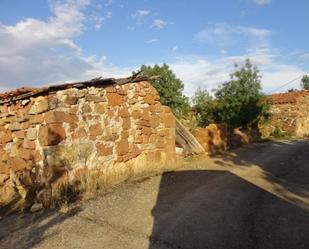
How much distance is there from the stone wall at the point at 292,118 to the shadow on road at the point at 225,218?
16.6 m

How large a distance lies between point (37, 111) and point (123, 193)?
98.5 inches

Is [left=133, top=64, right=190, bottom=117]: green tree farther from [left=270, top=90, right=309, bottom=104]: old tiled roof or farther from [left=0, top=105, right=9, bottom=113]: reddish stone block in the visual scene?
[left=0, top=105, right=9, bottom=113]: reddish stone block

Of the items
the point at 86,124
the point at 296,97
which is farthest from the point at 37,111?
the point at 296,97

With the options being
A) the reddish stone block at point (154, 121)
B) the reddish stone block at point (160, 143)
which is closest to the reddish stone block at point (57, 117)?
the reddish stone block at point (154, 121)

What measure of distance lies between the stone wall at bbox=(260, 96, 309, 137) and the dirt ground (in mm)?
15660

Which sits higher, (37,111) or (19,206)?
(37,111)

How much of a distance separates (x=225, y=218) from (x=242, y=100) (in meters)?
13.3

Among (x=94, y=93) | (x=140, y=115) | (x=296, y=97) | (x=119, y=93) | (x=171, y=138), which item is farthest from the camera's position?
(x=296, y=97)

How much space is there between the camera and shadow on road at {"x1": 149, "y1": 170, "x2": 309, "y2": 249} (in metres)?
4.55

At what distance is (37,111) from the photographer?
7.37 m

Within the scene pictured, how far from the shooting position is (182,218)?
214 inches

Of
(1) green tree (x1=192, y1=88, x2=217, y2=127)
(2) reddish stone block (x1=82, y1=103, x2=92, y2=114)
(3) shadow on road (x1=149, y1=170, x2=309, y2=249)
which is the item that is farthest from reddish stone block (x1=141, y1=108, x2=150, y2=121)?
(1) green tree (x1=192, y1=88, x2=217, y2=127)

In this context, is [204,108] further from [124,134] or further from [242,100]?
[124,134]

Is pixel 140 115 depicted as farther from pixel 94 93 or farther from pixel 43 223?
pixel 43 223
